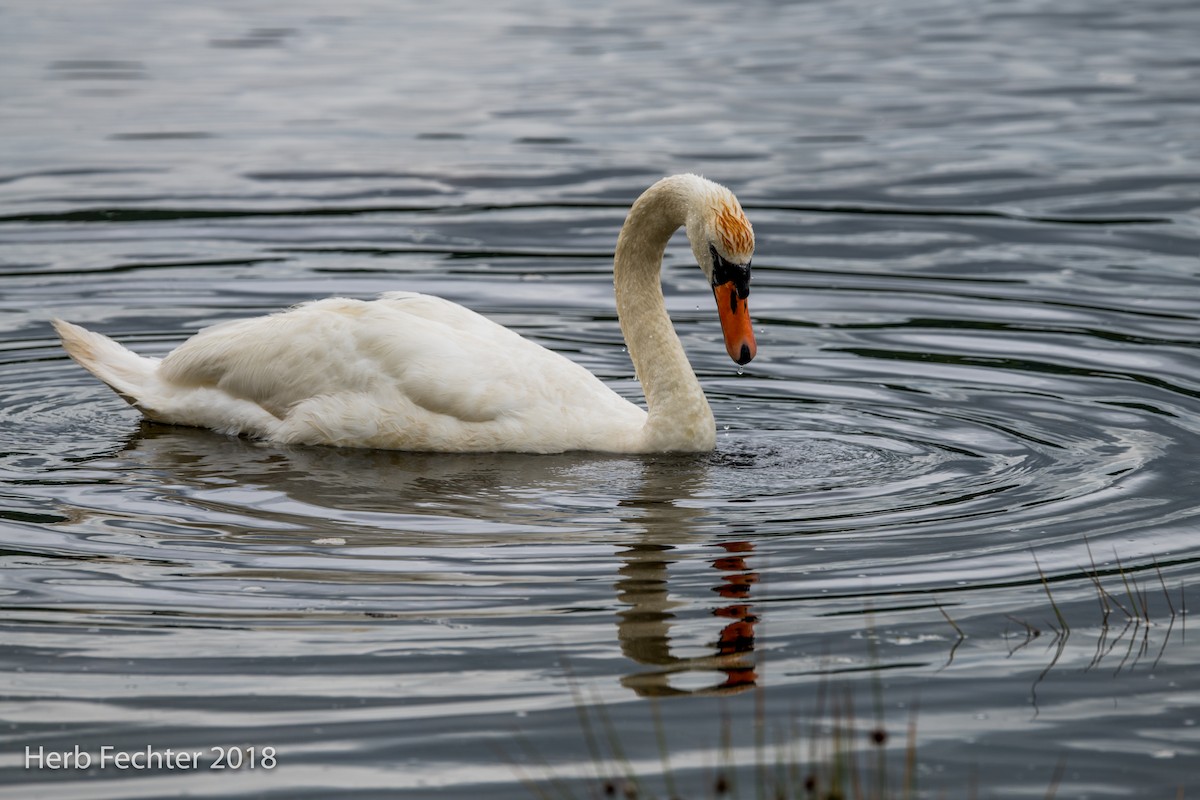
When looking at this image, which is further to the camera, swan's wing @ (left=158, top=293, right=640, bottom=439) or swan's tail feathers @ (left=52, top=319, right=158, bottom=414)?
swan's tail feathers @ (left=52, top=319, right=158, bottom=414)

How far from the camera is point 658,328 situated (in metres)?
10.6

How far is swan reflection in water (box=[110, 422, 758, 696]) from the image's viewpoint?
7148mm

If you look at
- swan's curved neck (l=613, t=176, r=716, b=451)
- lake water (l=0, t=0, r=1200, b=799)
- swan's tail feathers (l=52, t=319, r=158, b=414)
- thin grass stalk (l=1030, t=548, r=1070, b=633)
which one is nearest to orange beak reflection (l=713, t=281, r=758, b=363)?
swan's curved neck (l=613, t=176, r=716, b=451)

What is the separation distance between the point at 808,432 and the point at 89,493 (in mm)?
3964

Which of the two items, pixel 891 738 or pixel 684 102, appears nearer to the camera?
pixel 891 738

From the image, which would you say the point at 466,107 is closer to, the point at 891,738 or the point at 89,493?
the point at 89,493

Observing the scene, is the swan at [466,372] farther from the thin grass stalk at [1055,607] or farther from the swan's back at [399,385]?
the thin grass stalk at [1055,607]

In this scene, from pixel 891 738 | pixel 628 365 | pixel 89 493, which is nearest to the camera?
pixel 891 738

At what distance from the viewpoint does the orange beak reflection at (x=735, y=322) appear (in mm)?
9945

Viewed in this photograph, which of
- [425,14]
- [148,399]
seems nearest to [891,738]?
[148,399]

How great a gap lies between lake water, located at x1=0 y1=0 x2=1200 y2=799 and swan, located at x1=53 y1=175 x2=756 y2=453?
0.20 meters

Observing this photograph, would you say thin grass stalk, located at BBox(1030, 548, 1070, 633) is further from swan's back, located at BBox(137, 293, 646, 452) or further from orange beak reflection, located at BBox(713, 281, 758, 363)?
swan's back, located at BBox(137, 293, 646, 452)

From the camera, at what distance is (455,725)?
6.23 metres

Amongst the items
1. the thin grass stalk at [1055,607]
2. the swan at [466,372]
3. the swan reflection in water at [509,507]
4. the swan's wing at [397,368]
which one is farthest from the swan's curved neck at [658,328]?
the thin grass stalk at [1055,607]
